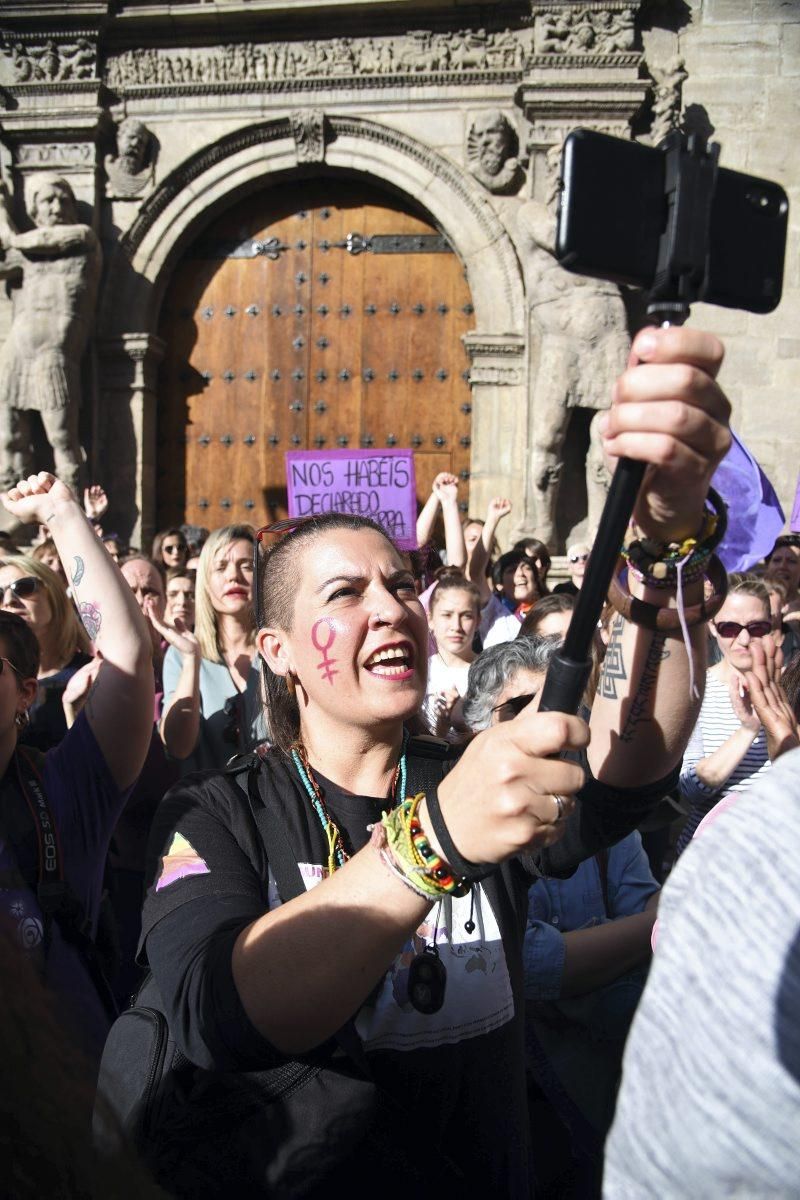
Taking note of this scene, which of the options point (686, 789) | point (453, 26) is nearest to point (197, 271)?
point (453, 26)

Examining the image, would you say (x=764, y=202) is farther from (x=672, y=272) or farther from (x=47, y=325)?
(x=47, y=325)

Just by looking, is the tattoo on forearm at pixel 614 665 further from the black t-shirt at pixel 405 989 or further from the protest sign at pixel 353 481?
the protest sign at pixel 353 481

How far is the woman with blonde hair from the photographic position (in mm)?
3754

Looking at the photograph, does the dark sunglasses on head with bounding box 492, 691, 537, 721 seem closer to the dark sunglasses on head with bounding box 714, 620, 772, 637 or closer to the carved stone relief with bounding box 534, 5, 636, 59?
the dark sunglasses on head with bounding box 714, 620, 772, 637

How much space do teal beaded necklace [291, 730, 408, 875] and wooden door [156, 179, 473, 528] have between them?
7.52 m

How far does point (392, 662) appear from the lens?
1.84 meters

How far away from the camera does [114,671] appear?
7.57ft

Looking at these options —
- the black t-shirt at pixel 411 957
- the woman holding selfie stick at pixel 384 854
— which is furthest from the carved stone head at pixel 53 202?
the black t-shirt at pixel 411 957

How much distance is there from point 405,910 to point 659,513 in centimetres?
59

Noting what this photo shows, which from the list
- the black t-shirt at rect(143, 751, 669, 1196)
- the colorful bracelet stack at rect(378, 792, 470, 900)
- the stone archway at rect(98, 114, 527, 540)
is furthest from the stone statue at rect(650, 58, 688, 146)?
the colorful bracelet stack at rect(378, 792, 470, 900)

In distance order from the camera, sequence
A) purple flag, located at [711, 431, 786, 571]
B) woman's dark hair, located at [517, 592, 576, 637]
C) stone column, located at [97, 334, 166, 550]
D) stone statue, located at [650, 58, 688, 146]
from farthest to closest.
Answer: stone column, located at [97, 334, 166, 550] < stone statue, located at [650, 58, 688, 146] < woman's dark hair, located at [517, 592, 576, 637] < purple flag, located at [711, 431, 786, 571]

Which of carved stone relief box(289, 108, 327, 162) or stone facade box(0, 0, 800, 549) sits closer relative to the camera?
stone facade box(0, 0, 800, 549)

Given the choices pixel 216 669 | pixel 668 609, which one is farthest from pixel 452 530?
pixel 668 609

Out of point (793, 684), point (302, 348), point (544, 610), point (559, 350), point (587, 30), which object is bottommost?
point (793, 684)
